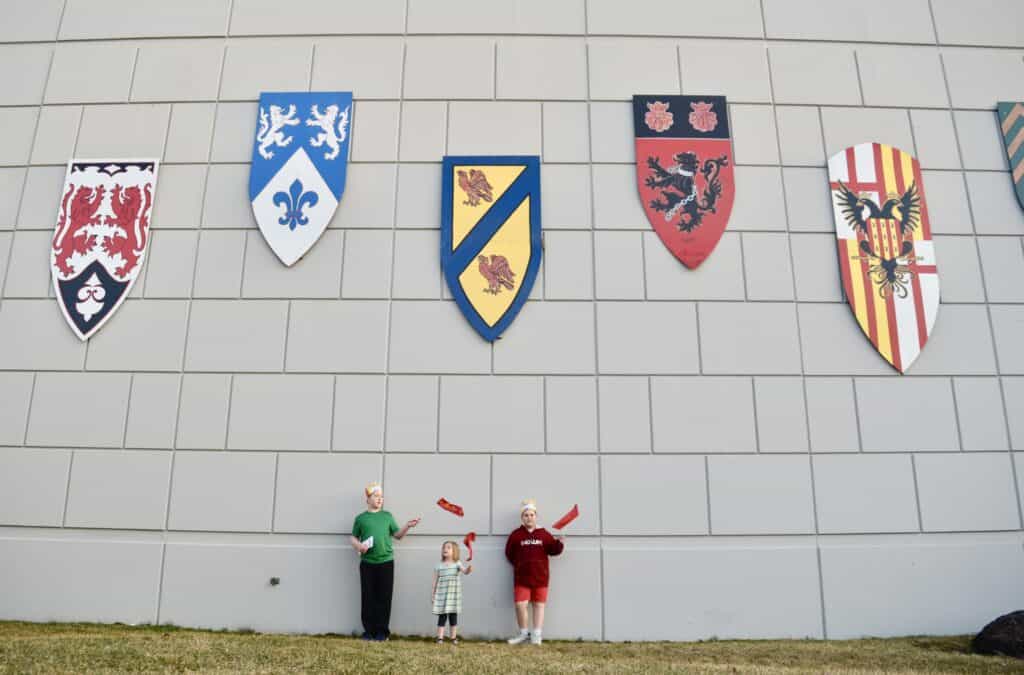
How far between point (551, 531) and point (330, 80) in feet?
15.8

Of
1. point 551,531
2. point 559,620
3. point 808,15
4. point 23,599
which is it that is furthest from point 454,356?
point 808,15

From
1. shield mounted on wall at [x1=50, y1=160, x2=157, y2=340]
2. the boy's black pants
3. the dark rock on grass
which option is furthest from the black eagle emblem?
shield mounted on wall at [x1=50, y1=160, x2=157, y2=340]

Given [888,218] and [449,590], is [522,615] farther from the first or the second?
[888,218]

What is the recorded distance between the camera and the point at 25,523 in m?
5.49

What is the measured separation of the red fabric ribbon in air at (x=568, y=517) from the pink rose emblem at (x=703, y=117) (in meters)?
3.77

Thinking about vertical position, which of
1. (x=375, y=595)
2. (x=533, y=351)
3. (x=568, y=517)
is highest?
(x=533, y=351)

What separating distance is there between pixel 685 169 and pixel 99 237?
560 centimetres

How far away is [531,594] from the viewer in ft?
16.6

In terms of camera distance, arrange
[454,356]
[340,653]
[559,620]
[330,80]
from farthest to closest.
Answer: [330,80] < [454,356] < [559,620] < [340,653]

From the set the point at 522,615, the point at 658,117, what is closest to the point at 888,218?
the point at 658,117

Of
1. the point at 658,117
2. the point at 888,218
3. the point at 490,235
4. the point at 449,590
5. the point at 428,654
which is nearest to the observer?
the point at 428,654

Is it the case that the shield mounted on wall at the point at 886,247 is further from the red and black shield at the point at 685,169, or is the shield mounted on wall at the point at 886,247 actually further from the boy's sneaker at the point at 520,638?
the boy's sneaker at the point at 520,638

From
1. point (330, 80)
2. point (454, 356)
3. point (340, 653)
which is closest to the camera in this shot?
point (340, 653)

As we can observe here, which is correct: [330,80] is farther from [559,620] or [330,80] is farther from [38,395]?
[559,620]
